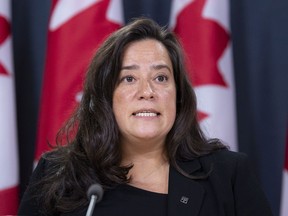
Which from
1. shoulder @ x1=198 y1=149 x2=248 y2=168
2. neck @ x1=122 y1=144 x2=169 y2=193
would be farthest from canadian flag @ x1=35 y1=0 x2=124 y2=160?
shoulder @ x1=198 y1=149 x2=248 y2=168

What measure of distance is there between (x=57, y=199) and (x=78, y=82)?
600 millimetres

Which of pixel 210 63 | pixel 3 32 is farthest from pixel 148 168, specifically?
pixel 3 32

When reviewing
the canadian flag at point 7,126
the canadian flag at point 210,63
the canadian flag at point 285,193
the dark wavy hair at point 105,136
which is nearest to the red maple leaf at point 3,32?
the canadian flag at point 7,126

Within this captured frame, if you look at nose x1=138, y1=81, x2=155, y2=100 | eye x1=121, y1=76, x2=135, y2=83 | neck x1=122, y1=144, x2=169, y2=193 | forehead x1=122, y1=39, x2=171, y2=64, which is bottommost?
neck x1=122, y1=144, x2=169, y2=193

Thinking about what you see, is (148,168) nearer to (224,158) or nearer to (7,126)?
(224,158)

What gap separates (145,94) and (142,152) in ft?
0.61

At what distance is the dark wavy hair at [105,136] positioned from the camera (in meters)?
1.50

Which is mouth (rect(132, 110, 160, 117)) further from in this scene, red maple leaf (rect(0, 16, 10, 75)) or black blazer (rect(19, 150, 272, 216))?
red maple leaf (rect(0, 16, 10, 75))

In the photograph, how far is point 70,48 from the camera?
1999mm

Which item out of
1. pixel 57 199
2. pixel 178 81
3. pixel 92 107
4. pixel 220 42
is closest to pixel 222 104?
pixel 220 42

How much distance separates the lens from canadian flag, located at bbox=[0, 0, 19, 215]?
6.51 ft

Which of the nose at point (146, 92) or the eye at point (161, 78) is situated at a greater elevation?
the eye at point (161, 78)

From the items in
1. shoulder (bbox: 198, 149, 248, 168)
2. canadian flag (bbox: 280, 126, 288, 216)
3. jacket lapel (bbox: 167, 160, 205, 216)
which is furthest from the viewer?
canadian flag (bbox: 280, 126, 288, 216)

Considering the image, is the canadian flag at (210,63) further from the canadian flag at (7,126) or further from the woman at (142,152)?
the canadian flag at (7,126)
